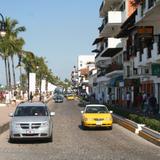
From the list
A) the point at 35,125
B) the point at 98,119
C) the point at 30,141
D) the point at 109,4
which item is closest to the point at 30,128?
the point at 35,125

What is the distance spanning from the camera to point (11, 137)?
22.7m

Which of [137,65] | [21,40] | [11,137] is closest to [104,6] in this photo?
[21,40]

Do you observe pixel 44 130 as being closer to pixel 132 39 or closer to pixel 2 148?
pixel 2 148

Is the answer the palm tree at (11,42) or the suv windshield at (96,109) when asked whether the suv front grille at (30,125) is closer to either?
the suv windshield at (96,109)

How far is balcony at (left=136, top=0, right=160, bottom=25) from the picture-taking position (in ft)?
118

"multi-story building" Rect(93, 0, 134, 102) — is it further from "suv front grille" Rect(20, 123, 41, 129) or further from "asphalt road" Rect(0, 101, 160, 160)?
"suv front grille" Rect(20, 123, 41, 129)

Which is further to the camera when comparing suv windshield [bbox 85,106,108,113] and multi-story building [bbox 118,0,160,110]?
multi-story building [bbox 118,0,160,110]

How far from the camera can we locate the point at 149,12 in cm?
3756

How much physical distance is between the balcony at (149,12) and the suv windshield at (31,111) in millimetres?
13188

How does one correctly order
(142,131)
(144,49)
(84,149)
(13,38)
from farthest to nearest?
(13,38), (144,49), (142,131), (84,149)

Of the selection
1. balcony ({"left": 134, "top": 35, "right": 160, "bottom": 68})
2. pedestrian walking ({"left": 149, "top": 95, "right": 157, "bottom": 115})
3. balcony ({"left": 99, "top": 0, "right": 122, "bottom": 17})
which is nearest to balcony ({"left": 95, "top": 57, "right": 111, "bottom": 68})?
balcony ({"left": 99, "top": 0, "right": 122, "bottom": 17})

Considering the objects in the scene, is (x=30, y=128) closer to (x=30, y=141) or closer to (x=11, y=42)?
(x=30, y=141)

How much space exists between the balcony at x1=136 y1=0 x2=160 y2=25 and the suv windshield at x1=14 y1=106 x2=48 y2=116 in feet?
43.3

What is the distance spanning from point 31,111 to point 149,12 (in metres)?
16.3
